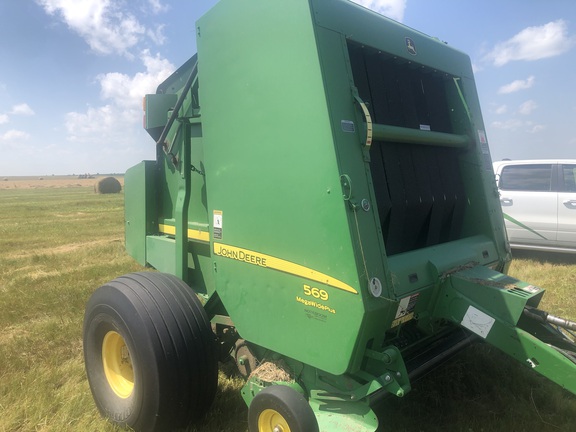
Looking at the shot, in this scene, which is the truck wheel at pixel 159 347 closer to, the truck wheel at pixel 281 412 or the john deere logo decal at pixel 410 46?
the truck wheel at pixel 281 412

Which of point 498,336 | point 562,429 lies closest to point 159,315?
point 498,336

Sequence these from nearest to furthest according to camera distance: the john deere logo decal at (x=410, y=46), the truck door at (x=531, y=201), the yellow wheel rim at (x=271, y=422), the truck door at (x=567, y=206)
A: the yellow wheel rim at (x=271, y=422) < the john deere logo decal at (x=410, y=46) < the truck door at (x=567, y=206) < the truck door at (x=531, y=201)

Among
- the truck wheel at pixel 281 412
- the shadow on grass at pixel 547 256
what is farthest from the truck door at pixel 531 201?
the truck wheel at pixel 281 412

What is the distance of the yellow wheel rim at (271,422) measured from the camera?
7.05 feet

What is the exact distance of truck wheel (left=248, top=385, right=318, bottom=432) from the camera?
2.04 meters

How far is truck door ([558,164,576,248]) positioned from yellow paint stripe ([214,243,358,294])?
6.73m

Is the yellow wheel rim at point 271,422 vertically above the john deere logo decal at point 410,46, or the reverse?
the john deere logo decal at point 410,46

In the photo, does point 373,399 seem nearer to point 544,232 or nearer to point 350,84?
point 350,84

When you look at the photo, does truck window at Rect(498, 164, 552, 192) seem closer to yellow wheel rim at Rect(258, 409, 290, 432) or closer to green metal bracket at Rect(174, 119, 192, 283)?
green metal bracket at Rect(174, 119, 192, 283)

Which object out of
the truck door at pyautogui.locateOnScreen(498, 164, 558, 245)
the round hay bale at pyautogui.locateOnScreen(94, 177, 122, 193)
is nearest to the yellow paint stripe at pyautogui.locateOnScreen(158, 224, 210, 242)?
the truck door at pyautogui.locateOnScreen(498, 164, 558, 245)

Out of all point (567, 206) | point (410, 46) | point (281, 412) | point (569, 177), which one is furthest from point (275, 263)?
point (569, 177)

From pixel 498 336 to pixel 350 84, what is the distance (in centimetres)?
150

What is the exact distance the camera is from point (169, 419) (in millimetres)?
2602

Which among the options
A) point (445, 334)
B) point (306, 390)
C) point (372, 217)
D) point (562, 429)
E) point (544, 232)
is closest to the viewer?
point (372, 217)
